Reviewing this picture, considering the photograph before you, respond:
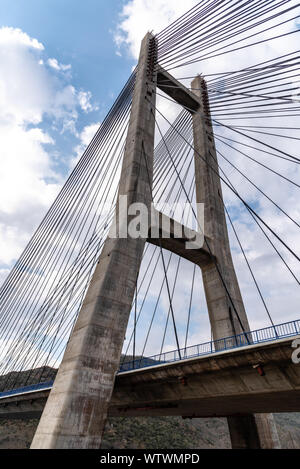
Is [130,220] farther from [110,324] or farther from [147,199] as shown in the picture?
[110,324]

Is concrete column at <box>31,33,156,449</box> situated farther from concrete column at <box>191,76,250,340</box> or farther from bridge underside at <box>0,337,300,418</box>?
concrete column at <box>191,76,250,340</box>

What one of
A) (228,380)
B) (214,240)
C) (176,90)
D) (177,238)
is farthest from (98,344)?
(176,90)

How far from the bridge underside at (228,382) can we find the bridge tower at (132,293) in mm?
2233

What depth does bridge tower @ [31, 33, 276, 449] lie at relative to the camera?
1278cm

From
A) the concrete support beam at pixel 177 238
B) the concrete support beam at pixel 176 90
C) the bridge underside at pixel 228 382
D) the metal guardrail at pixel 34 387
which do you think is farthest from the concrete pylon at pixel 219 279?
the metal guardrail at pixel 34 387

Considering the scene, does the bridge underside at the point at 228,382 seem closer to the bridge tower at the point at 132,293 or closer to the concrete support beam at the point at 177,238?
the bridge tower at the point at 132,293

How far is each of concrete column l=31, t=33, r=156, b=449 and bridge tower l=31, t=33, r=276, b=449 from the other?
0.04 m

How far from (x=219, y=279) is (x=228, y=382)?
9199mm

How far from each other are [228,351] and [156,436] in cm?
4681

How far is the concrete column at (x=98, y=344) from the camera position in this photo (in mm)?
12375

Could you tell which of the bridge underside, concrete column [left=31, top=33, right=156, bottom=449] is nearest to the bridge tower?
concrete column [left=31, top=33, right=156, bottom=449]

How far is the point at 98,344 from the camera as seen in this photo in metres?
14.4

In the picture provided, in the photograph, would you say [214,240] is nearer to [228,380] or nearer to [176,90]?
[228,380]
